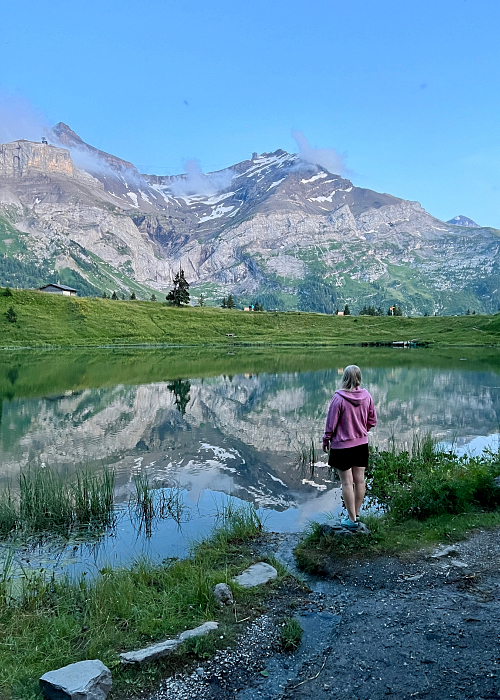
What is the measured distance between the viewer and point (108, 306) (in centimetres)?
13138

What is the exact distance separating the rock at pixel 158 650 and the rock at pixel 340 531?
4.26 meters

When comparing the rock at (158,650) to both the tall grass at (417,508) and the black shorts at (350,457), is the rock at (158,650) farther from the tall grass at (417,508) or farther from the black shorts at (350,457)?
the black shorts at (350,457)

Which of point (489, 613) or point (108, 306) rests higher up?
point (108, 306)

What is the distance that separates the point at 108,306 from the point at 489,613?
431ft

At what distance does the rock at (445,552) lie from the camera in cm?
1007

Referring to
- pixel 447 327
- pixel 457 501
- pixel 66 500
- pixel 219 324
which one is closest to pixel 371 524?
pixel 457 501

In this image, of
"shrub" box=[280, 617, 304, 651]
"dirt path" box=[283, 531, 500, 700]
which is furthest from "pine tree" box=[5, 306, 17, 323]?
"shrub" box=[280, 617, 304, 651]

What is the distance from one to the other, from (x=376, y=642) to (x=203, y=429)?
2132 centimetres

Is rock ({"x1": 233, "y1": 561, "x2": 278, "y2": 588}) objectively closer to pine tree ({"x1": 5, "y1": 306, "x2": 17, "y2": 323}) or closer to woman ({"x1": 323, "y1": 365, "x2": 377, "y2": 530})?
woman ({"x1": 323, "y1": 365, "x2": 377, "y2": 530})

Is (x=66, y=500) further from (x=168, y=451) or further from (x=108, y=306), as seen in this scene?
(x=108, y=306)

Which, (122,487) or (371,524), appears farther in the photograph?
(122,487)

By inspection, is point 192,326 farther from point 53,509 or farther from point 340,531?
point 340,531

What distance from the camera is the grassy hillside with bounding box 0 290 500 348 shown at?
108812mm

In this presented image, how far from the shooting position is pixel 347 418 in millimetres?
10711
